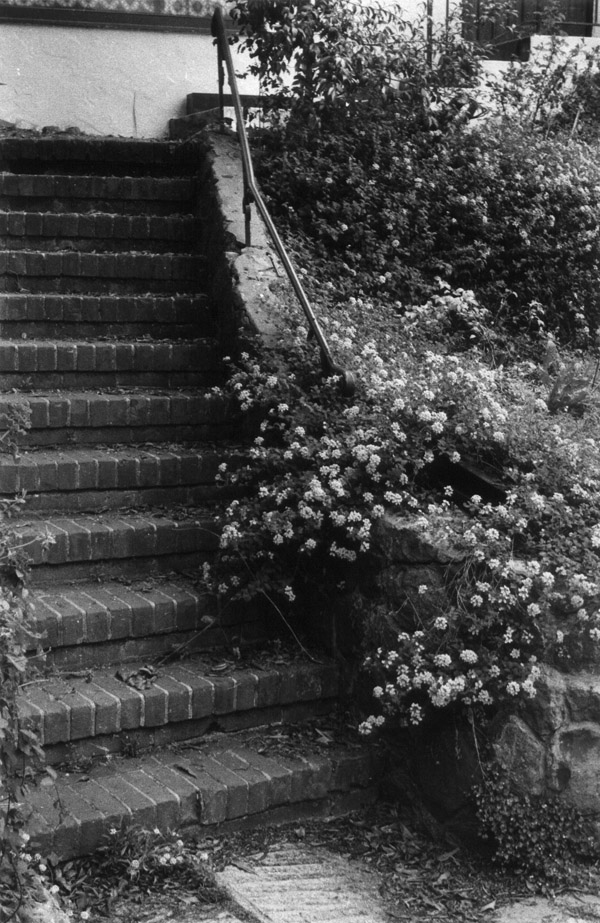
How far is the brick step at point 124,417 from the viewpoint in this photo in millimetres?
4773

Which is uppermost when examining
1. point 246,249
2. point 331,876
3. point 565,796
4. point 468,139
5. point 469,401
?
point 468,139

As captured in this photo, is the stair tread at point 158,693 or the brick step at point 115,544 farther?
the brick step at point 115,544

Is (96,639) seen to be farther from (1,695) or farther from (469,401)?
(469,401)

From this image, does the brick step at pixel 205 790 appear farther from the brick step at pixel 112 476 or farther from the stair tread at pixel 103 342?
the stair tread at pixel 103 342

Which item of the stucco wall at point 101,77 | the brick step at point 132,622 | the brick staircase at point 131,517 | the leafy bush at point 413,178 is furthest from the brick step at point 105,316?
the stucco wall at point 101,77

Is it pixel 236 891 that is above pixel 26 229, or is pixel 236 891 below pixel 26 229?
below

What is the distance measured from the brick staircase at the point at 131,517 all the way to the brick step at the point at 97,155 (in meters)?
0.01

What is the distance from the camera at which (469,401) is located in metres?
4.00

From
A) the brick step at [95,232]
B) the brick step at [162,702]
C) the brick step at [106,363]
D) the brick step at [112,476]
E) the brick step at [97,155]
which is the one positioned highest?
the brick step at [97,155]

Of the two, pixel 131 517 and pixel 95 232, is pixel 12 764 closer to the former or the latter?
pixel 131 517

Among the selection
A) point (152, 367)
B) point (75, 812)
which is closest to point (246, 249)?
point (152, 367)

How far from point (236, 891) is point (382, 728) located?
0.87 meters

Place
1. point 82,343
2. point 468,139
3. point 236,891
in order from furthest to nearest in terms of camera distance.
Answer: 1. point 468,139
2. point 82,343
3. point 236,891

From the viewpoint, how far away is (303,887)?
3303 mm
